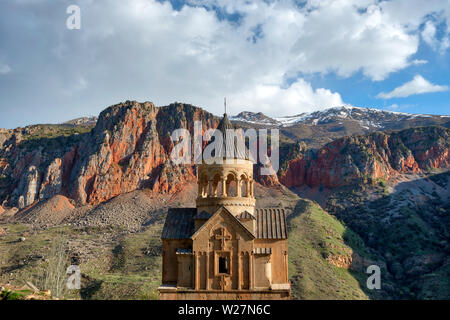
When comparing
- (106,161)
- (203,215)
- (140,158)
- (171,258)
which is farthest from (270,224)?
(140,158)

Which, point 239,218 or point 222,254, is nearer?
point 222,254

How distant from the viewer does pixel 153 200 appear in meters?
99.8

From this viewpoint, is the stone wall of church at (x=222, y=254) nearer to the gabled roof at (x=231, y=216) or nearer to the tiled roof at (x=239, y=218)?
the gabled roof at (x=231, y=216)

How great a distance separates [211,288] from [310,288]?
109ft

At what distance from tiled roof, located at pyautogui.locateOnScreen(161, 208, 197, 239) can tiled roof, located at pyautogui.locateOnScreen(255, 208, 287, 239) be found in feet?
12.9

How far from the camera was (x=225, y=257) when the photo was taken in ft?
78.4

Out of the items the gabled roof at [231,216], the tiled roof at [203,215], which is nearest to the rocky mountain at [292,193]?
the tiled roof at [203,215]

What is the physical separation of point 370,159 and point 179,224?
95156mm

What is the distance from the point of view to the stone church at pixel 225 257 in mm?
23625

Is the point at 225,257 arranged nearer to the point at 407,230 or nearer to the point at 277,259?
the point at 277,259

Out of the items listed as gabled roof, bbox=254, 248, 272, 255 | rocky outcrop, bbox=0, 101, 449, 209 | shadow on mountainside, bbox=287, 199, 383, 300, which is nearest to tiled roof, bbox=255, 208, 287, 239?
gabled roof, bbox=254, 248, 272, 255

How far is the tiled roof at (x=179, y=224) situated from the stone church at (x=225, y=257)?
6 centimetres

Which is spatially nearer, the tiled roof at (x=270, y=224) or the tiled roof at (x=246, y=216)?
the tiled roof at (x=270, y=224)

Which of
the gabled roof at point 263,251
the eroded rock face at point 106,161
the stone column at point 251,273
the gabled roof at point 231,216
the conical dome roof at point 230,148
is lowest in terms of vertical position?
the stone column at point 251,273
